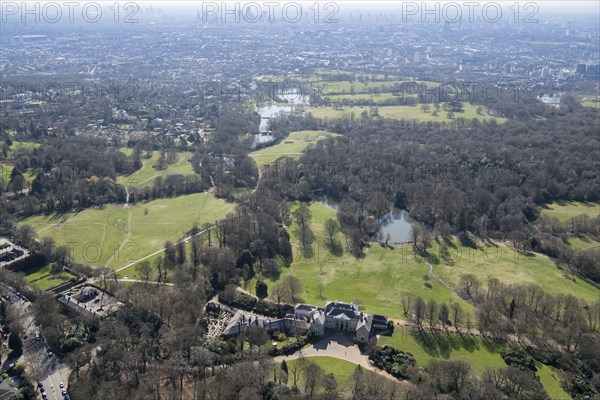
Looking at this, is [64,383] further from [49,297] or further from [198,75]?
[198,75]

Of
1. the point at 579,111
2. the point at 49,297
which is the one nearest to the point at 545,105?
the point at 579,111

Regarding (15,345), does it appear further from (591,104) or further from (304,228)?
(591,104)

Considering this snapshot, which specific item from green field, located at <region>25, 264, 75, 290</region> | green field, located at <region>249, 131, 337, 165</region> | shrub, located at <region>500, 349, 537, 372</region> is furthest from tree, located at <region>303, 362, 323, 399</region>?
green field, located at <region>249, 131, 337, 165</region>

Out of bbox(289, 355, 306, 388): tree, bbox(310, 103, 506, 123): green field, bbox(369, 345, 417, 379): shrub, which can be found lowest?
bbox(289, 355, 306, 388): tree

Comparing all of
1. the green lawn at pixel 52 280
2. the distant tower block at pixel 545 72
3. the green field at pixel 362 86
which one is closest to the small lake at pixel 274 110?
the green field at pixel 362 86

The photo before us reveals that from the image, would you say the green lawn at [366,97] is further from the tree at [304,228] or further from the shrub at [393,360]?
the shrub at [393,360]

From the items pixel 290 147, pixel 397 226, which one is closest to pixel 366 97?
pixel 290 147

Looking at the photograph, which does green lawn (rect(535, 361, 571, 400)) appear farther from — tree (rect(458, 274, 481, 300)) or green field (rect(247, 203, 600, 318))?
tree (rect(458, 274, 481, 300))
